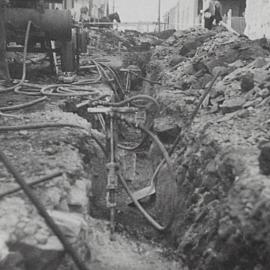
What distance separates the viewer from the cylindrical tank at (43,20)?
9.48 metres

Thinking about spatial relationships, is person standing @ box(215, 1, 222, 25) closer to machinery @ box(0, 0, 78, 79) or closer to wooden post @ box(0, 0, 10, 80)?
machinery @ box(0, 0, 78, 79)

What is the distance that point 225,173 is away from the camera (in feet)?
13.6

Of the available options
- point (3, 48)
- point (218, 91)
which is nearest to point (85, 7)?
point (3, 48)

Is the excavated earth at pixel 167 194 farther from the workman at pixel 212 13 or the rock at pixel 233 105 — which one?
the workman at pixel 212 13

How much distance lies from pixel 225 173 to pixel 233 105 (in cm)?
225

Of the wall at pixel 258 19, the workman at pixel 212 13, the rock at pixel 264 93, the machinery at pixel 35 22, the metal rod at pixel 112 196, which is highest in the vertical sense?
the workman at pixel 212 13

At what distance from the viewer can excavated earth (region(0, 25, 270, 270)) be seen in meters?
3.07

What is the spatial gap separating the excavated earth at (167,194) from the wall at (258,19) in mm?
5495

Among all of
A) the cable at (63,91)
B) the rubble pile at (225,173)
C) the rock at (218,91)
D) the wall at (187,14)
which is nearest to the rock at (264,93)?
the rubble pile at (225,173)

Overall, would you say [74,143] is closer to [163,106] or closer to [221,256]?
[221,256]

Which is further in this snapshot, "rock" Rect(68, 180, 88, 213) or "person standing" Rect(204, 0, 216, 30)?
"person standing" Rect(204, 0, 216, 30)

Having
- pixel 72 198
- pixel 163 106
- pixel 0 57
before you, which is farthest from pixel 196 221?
pixel 0 57

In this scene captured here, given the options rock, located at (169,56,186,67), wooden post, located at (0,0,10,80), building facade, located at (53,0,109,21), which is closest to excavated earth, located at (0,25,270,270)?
wooden post, located at (0,0,10,80)

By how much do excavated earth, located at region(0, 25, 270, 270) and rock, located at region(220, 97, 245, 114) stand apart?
0.7 inches
